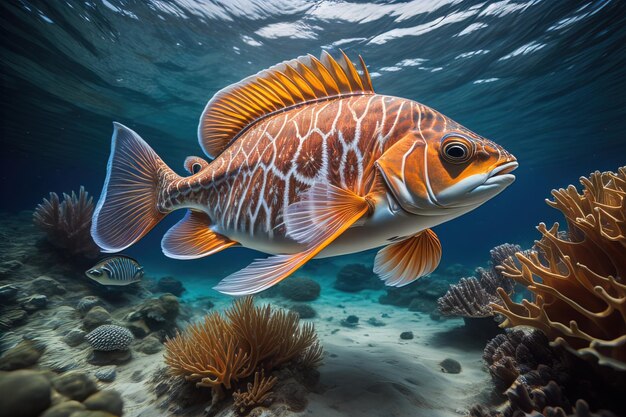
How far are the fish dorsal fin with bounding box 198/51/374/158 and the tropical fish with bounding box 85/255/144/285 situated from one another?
169 inches

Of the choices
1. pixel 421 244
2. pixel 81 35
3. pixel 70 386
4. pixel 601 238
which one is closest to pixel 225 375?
pixel 70 386

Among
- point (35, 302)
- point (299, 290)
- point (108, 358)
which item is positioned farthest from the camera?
point (299, 290)

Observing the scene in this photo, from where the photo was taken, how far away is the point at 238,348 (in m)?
3.34

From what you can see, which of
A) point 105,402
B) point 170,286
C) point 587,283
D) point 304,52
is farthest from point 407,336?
point 304,52

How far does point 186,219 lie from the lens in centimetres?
275

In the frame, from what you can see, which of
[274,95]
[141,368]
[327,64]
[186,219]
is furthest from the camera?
[141,368]

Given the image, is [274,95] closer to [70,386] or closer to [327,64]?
[327,64]

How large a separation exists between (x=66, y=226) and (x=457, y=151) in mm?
9744

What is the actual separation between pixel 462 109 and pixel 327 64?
71.4 ft

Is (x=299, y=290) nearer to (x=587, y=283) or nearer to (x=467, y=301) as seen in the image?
(x=467, y=301)

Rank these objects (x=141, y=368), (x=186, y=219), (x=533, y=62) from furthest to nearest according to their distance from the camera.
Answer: (x=533, y=62)
(x=141, y=368)
(x=186, y=219)

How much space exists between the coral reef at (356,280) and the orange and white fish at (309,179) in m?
15.4

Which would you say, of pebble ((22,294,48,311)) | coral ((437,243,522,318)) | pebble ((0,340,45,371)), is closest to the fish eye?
coral ((437,243,522,318))

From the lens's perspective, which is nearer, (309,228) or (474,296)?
(309,228)
